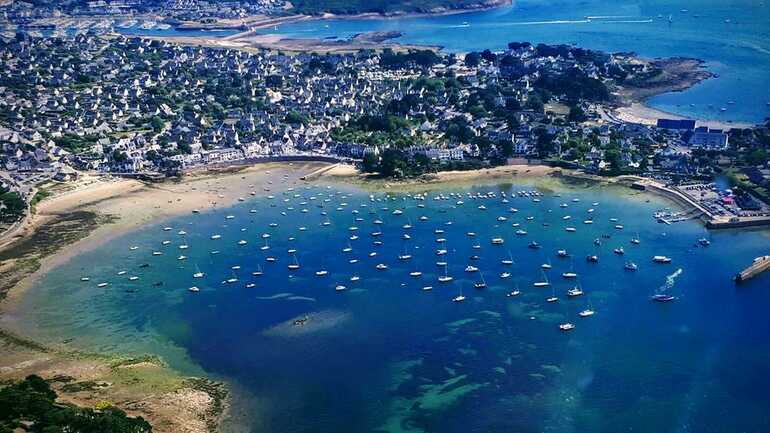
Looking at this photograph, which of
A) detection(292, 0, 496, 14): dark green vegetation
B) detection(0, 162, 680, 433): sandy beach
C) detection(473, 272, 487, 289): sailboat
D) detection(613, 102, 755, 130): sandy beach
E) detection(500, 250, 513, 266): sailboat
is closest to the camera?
detection(0, 162, 680, 433): sandy beach

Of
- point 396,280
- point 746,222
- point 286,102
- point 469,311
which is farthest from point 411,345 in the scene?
point 286,102

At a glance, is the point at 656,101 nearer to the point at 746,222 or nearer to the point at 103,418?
the point at 746,222

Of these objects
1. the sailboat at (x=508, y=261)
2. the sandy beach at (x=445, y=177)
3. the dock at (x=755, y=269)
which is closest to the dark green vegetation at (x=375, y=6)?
the sandy beach at (x=445, y=177)

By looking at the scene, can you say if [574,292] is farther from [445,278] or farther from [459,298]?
[445,278]

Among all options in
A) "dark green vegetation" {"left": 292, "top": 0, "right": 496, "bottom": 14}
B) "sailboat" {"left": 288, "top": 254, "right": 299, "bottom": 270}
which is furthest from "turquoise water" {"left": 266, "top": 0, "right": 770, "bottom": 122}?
"sailboat" {"left": 288, "top": 254, "right": 299, "bottom": 270}

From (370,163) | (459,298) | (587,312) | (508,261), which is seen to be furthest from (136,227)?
(587,312)

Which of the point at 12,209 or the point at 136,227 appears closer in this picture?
the point at 136,227

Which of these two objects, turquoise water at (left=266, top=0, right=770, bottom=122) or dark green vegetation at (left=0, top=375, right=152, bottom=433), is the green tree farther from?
dark green vegetation at (left=0, top=375, right=152, bottom=433)
